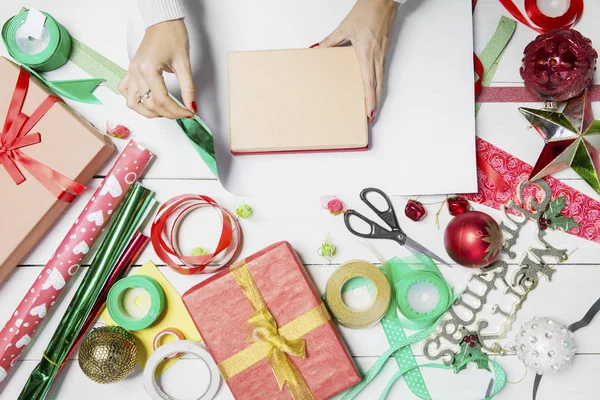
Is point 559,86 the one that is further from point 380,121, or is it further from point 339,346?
point 339,346

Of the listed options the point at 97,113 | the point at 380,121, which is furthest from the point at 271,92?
the point at 97,113

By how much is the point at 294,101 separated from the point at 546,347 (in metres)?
0.54

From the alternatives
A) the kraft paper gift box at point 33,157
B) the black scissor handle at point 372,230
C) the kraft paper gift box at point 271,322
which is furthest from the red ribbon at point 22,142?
the black scissor handle at point 372,230

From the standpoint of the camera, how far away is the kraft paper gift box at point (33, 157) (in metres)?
0.90

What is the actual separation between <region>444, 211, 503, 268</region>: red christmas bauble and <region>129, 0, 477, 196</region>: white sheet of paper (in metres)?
0.08

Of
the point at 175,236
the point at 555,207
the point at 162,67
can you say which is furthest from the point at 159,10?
the point at 555,207

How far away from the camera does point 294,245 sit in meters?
0.95

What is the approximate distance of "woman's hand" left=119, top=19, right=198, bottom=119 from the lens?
82 centimetres

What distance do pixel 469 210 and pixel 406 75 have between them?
0.80ft

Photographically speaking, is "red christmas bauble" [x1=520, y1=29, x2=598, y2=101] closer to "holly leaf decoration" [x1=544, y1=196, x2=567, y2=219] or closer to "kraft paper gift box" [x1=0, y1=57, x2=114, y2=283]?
"holly leaf decoration" [x1=544, y1=196, x2=567, y2=219]

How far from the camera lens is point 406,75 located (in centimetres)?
96

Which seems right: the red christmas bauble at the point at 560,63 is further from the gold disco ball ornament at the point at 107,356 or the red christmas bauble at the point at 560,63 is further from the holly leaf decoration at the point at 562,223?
the gold disco ball ornament at the point at 107,356

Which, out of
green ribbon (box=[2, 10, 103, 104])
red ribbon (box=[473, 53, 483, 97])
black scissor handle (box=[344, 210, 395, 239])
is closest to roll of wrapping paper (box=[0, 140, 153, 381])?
green ribbon (box=[2, 10, 103, 104])

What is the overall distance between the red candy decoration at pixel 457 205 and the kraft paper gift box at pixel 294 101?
0.18 metres
